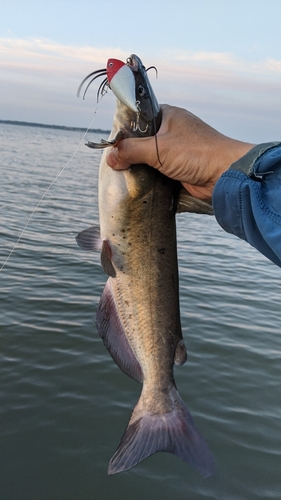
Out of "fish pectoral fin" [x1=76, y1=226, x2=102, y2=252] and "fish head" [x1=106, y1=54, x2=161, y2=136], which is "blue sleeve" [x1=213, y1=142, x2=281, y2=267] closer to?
"fish head" [x1=106, y1=54, x2=161, y2=136]

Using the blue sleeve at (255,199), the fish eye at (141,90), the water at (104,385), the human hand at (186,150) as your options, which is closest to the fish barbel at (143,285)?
the fish eye at (141,90)

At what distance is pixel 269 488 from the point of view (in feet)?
14.6

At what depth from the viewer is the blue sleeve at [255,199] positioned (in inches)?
76.5

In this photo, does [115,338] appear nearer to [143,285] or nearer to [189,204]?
[143,285]

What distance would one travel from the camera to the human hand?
97.7 inches

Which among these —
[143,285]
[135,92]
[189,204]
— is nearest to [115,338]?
[143,285]

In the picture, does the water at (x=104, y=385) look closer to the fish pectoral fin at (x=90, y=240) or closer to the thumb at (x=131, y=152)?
the fish pectoral fin at (x=90, y=240)

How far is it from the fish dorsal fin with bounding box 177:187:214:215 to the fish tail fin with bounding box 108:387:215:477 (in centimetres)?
118

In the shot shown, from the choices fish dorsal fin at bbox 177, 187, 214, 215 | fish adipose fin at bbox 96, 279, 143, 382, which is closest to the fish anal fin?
fish adipose fin at bbox 96, 279, 143, 382

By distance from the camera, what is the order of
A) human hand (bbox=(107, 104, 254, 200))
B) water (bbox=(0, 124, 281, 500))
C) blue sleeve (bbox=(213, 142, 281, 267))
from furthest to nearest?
water (bbox=(0, 124, 281, 500)), human hand (bbox=(107, 104, 254, 200)), blue sleeve (bbox=(213, 142, 281, 267))

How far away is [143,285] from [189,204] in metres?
0.56

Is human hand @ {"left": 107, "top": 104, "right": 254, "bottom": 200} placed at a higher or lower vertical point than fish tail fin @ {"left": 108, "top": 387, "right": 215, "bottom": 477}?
higher

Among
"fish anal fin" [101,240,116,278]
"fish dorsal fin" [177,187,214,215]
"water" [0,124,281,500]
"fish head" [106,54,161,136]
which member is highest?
"fish head" [106,54,161,136]

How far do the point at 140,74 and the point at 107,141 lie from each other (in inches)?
16.3
